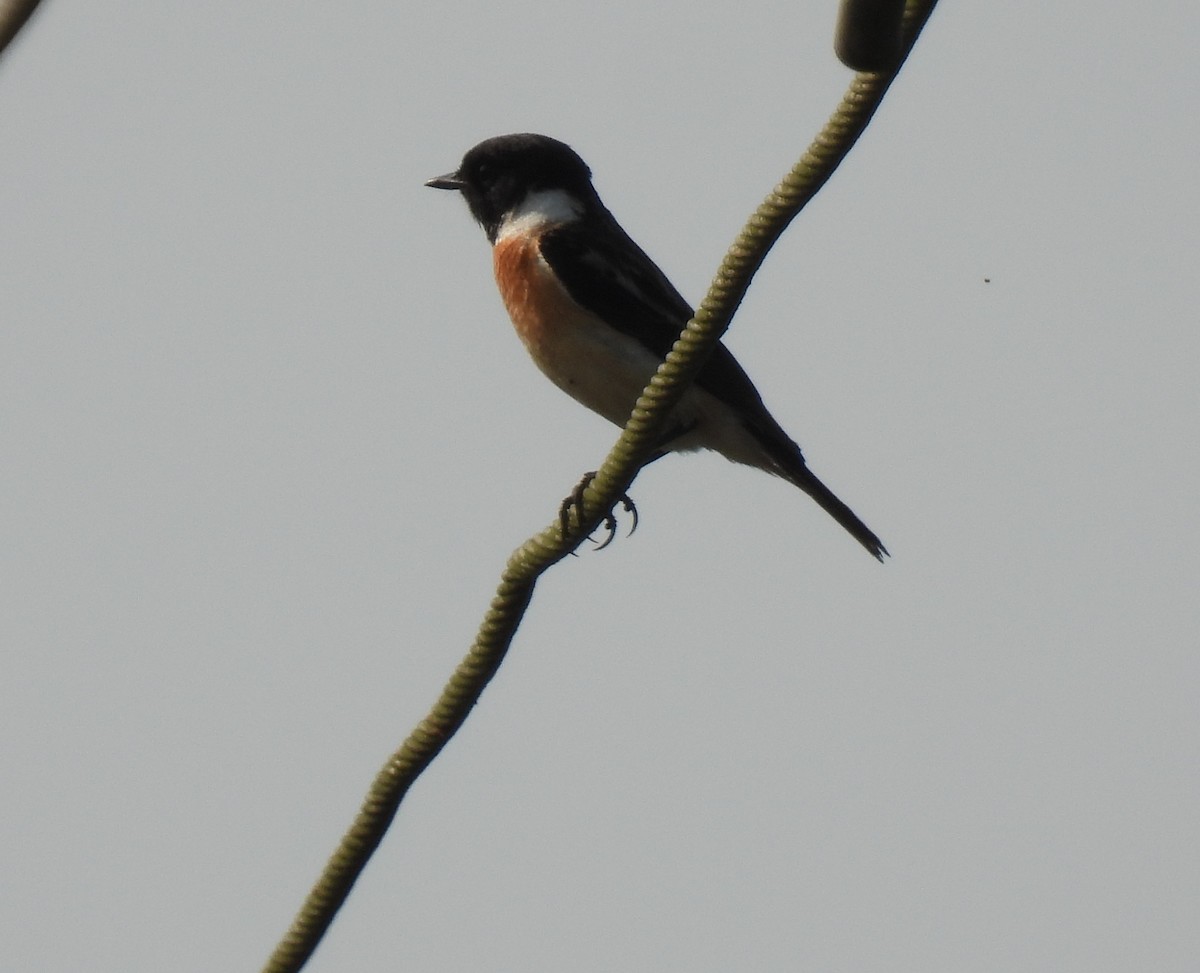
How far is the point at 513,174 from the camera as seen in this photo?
23.7 feet

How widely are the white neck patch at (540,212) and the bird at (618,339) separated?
0.01 m

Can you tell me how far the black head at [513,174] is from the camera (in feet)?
23.6

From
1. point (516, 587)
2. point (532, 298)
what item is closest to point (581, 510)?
point (516, 587)

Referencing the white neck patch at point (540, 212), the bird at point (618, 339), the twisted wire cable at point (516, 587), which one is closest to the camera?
the twisted wire cable at point (516, 587)

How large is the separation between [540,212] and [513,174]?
0.31 metres

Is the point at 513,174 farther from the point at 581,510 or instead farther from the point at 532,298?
the point at 581,510

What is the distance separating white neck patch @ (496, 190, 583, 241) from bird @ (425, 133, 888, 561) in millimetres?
15

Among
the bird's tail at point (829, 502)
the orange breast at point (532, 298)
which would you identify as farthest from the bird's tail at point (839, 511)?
the orange breast at point (532, 298)

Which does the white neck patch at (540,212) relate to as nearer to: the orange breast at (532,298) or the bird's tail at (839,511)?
the orange breast at (532,298)

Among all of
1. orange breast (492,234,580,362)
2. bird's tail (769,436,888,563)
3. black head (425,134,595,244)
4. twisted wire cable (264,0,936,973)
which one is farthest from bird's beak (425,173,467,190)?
twisted wire cable (264,0,936,973)

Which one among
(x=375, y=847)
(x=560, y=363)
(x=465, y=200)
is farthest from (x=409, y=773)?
(x=465, y=200)

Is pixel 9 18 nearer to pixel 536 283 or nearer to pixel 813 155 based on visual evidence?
pixel 813 155

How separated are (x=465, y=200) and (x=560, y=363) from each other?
4.60 feet

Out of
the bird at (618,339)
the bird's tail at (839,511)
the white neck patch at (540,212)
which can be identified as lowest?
the bird's tail at (839,511)
